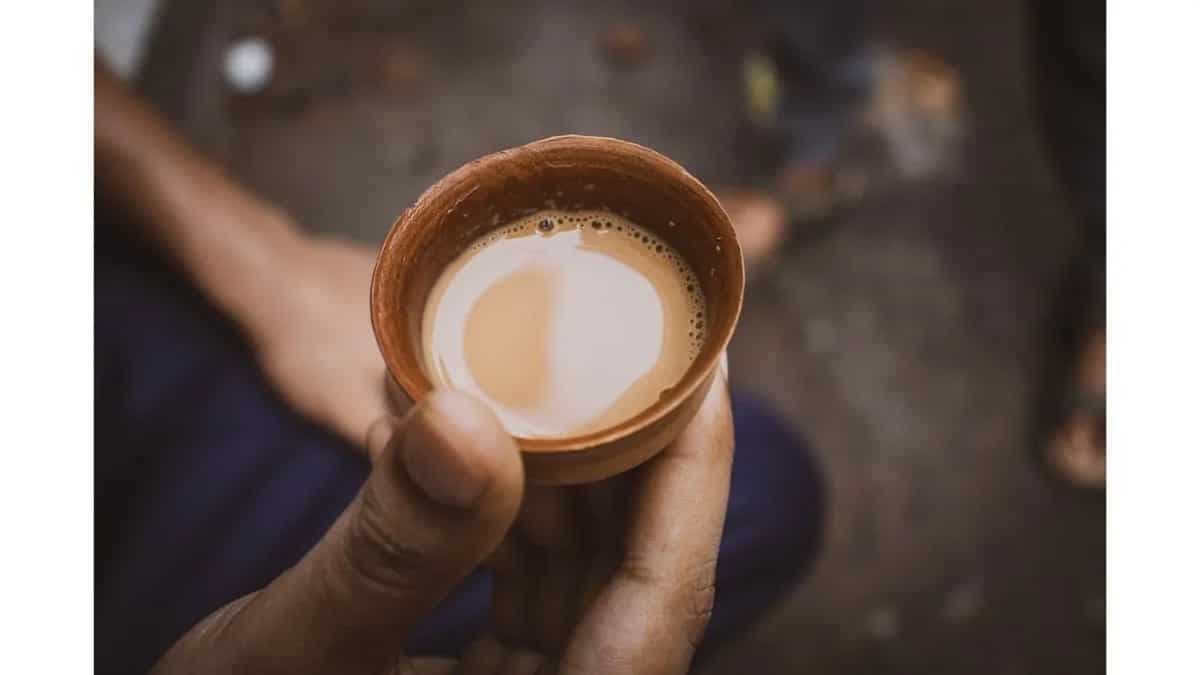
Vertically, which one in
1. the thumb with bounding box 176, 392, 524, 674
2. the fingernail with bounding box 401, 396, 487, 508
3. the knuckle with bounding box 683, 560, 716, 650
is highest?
the fingernail with bounding box 401, 396, 487, 508

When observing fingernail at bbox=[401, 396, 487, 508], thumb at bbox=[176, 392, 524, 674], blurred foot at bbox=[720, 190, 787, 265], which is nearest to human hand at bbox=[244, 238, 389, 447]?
thumb at bbox=[176, 392, 524, 674]

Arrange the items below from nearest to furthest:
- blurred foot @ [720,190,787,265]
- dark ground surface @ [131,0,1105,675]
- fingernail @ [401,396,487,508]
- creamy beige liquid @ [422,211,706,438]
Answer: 1. fingernail @ [401,396,487,508]
2. creamy beige liquid @ [422,211,706,438]
3. dark ground surface @ [131,0,1105,675]
4. blurred foot @ [720,190,787,265]

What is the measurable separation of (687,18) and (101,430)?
108 centimetres

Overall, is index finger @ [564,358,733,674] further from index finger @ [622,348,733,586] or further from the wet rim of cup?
the wet rim of cup

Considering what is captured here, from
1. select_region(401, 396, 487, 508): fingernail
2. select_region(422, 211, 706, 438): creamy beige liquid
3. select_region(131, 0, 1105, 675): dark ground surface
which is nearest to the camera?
select_region(401, 396, 487, 508): fingernail

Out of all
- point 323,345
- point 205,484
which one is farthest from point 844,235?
point 205,484

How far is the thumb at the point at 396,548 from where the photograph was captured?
1.85 ft

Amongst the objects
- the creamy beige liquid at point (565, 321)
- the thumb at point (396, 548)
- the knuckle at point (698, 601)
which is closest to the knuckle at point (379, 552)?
the thumb at point (396, 548)

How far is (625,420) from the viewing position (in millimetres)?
617

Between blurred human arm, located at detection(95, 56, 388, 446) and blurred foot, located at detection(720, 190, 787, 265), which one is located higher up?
blurred human arm, located at detection(95, 56, 388, 446)

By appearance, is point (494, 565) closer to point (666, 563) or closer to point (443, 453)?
point (666, 563)

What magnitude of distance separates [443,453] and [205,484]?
1.82ft

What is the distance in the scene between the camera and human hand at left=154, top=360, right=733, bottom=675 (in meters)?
0.58

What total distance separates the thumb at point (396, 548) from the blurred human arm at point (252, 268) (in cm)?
35
